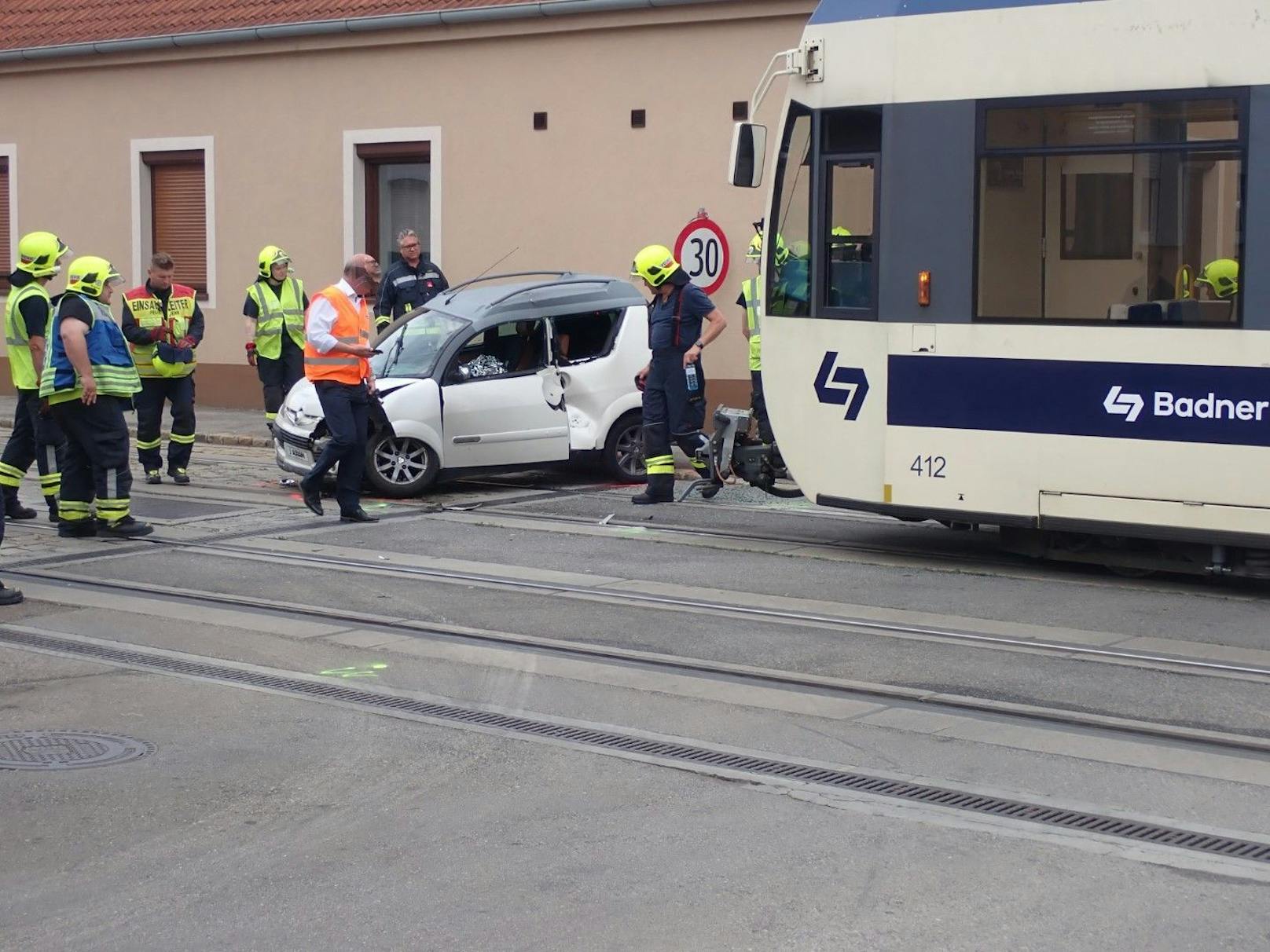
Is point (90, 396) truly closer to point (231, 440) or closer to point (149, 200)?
point (231, 440)

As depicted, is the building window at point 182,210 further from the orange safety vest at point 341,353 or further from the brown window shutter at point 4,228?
the orange safety vest at point 341,353

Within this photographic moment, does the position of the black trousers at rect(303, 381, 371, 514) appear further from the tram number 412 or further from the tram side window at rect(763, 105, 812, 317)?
the tram number 412

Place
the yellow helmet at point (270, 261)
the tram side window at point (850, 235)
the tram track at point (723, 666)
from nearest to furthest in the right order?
1. the tram track at point (723, 666)
2. the tram side window at point (850, 235)
3. the yellow helmet at point (270, 261)

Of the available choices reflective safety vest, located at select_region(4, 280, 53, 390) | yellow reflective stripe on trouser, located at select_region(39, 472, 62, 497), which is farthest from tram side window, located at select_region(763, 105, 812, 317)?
yellow reflective stripe on trouser, located at select_region(39, 472, 62, 497)

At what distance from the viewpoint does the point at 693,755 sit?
648 centimetres

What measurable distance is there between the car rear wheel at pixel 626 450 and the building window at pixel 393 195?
21.8 feet

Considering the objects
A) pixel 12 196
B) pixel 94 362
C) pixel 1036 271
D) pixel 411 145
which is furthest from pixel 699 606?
pixel 12 196

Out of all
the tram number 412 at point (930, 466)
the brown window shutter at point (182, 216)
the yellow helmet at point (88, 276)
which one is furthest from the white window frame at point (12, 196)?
the tram number 412 at point (930, 466)

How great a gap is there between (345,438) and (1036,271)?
16.1 ft

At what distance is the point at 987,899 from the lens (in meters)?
4.89

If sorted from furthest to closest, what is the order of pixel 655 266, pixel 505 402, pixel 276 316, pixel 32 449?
pixel 276 316, pixel 505 402, pixel 655 266, pixel 32 449

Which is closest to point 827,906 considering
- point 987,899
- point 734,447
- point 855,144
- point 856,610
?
point 987,899

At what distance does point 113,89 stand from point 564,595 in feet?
51.1

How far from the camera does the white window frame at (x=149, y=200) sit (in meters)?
22.0
